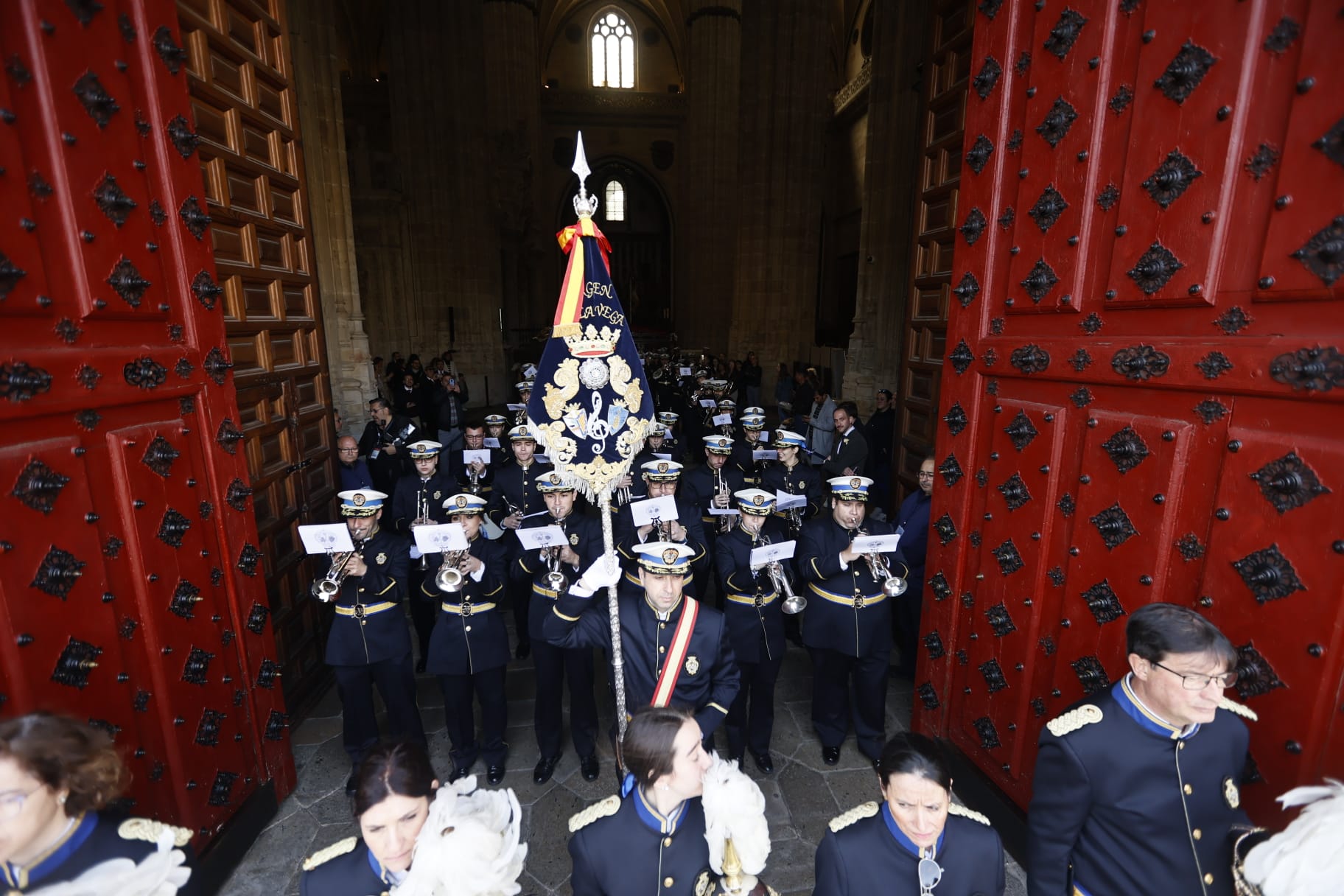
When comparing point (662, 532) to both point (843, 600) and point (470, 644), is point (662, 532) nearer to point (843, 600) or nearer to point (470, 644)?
point (843, 600)

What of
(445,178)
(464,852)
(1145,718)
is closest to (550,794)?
(464,852)

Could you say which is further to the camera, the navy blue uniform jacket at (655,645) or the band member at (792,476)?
the band member at (792,476)

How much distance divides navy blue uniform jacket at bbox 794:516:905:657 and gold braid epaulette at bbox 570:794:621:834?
8.61 ft

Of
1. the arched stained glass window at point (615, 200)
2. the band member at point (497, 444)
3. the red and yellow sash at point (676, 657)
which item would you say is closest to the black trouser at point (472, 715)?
the red and yellow sash at point (676, 657)

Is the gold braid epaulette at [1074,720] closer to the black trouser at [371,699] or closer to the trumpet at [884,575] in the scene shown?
the trumpet at [884,575]

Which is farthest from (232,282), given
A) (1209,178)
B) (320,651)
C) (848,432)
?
(848,432)

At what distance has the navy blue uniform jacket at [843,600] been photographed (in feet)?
15.7

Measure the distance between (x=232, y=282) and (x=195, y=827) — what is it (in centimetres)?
362

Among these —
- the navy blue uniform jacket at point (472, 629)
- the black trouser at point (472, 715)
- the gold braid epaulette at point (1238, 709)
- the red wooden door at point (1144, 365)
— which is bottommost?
the black trouser at point (472, 715)

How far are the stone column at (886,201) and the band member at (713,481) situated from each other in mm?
3924

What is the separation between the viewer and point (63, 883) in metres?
1.96

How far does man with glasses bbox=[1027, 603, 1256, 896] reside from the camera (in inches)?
98.0

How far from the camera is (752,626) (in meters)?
4.85

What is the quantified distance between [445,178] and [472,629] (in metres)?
18.1
